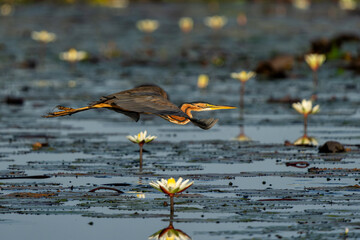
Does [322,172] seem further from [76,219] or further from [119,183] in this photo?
[76,219]

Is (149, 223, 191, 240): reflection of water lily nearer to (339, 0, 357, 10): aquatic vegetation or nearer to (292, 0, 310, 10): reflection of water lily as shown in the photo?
(292, 0, 310, 10): reflection of water lily

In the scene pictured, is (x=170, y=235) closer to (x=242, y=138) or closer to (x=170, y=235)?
(x=170, y=235)

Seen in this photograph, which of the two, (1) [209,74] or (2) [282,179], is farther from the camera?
(1) [209,74]

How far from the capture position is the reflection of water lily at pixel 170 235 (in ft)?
24.3

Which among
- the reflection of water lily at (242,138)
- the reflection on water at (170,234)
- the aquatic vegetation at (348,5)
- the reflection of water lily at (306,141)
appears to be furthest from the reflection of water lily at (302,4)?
the reflection on water at (170,234)

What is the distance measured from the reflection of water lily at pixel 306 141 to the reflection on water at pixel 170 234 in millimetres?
4910

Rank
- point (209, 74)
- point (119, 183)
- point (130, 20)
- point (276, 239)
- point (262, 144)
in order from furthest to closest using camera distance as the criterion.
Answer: point (130, 20) → point (209, 74) → point (262, 144) → point (119, 183) → point (276, 239)

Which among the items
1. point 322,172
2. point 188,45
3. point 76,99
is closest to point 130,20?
point 188,45

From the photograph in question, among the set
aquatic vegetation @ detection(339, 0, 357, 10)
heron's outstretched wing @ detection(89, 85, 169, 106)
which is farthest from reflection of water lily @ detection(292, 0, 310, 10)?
heron's outstretched wing @ detection(89, 85, 169, 106)

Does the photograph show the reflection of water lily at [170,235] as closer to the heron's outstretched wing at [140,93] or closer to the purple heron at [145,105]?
the purple heron at [145,105]

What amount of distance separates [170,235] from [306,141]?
5.55 meters

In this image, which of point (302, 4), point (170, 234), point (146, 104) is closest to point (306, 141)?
point (146, 104)

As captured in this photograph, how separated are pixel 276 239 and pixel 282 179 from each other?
9.05 ft

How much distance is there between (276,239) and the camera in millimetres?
7223
